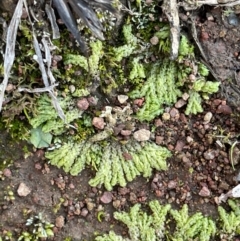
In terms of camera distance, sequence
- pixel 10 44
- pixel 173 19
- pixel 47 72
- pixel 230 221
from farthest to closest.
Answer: pixel 230 221 < pixel 173 19 < pixel 47 72 < pixel 10 44

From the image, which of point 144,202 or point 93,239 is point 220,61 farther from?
point 93,239

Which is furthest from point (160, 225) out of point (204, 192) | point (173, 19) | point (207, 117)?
point (173, 19)

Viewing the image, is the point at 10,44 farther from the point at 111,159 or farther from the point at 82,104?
the point at 111,159

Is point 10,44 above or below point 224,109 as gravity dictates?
above

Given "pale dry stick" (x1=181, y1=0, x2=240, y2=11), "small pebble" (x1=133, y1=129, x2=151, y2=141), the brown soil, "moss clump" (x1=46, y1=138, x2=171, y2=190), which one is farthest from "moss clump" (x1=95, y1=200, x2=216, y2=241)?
"pale dry stick" (x1=181, y1=0, x2=240, y2=11)

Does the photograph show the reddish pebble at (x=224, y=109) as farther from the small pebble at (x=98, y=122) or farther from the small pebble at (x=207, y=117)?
the small pebble at (x=98, y=122)

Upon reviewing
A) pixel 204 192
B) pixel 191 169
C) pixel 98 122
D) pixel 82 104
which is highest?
pixel 82 104

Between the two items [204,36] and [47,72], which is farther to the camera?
[204,36]

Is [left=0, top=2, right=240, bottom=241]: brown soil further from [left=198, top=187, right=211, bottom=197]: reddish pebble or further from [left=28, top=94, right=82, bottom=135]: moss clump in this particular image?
[left=28, top=94, right=82, bottom=135]: moss clump

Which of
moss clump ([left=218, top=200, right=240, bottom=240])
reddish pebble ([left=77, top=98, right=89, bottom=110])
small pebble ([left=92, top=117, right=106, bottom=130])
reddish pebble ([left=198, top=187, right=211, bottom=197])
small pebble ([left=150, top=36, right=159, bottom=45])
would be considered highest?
small pebble ([left=150, top=36, right=159, bottom=45])
